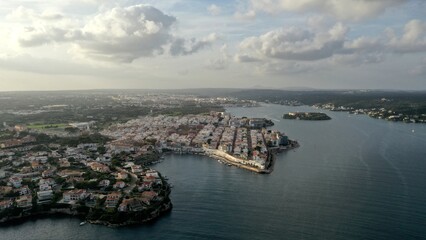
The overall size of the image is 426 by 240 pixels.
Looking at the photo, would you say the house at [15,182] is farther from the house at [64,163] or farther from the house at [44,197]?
the house at [64,163]

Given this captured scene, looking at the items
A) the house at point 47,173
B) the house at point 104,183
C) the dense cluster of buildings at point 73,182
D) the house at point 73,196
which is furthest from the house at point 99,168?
the house at point 73,196

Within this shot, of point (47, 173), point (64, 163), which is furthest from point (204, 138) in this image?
point (47, 173)

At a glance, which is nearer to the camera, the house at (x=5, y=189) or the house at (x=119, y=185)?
the house at (x=5, y=189)

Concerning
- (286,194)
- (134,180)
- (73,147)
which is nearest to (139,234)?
(134,180)

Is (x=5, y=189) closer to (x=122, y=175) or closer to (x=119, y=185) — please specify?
(x=119, y=185)

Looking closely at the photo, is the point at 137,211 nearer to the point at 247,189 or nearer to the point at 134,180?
the point at 134,180
